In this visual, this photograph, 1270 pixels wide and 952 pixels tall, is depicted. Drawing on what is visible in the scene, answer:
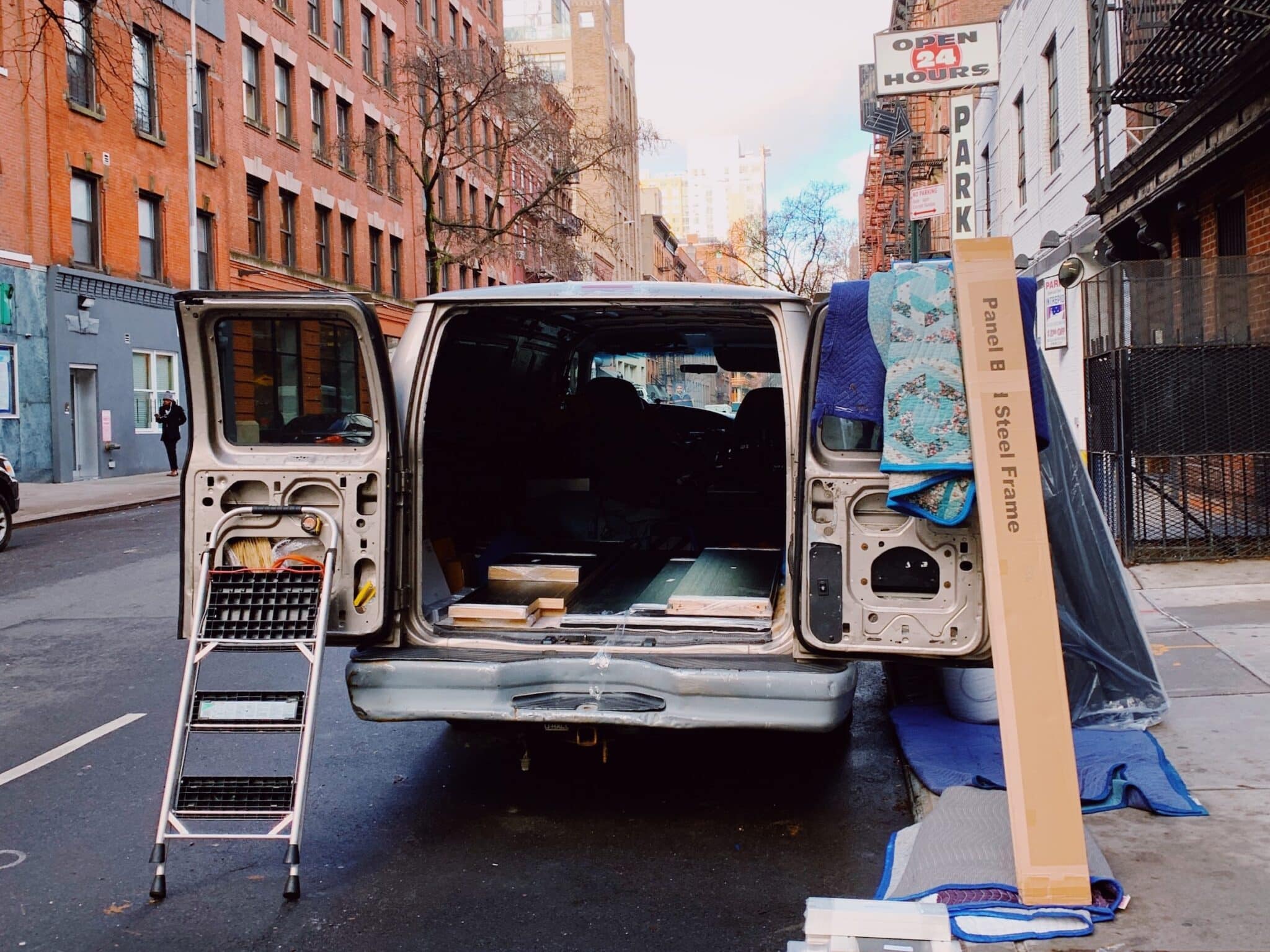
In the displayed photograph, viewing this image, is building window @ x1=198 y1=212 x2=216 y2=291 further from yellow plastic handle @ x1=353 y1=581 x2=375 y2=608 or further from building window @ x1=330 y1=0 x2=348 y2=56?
yellow plastic handle @ x1=353 y1=581 x2=375 y2=608

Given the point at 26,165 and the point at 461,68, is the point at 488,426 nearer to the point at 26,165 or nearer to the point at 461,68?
the point at 26,165

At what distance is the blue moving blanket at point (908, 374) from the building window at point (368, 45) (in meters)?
34.7

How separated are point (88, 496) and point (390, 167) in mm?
20423

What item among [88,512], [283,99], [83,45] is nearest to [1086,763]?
[88,512]

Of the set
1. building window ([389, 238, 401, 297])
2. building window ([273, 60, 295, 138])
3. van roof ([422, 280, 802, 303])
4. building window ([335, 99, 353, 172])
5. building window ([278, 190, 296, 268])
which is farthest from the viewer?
building window ([389, 238, 401, 297])

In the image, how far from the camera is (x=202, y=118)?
27.8 m

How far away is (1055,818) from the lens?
3.52 metres

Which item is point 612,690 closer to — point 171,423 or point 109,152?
point 171,423

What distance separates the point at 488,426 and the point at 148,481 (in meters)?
19.4

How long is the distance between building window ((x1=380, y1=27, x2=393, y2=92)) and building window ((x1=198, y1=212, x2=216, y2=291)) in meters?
10.9

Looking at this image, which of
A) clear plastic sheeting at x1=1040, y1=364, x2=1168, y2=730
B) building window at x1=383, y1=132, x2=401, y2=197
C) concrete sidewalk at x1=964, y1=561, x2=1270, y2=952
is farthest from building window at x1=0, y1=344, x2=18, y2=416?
clear plastic sheeting at x1=1040, y1=364, x2=1168, y2=730

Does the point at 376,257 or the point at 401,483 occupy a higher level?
the point at 376,257

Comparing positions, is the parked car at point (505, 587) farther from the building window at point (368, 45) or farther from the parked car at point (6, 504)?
the building window at point (368, 45)

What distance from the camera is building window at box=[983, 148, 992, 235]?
24703mm
